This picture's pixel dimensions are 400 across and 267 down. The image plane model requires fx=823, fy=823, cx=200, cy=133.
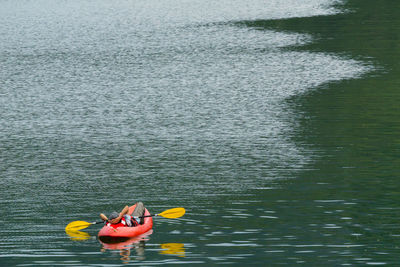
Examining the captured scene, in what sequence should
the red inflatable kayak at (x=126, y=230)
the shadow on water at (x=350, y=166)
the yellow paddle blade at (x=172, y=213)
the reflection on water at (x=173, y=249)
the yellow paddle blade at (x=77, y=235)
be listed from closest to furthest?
the reflection on water at (x=173, y=249)
the shadow on water at (x=350, y=166)
the red inflatable kayak at (x=126, y=230)
the yellow paddle blade at (x=77, y=235)
the yellow paddle blade at (x=172, y=213)

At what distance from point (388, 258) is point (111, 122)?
29.6 metres

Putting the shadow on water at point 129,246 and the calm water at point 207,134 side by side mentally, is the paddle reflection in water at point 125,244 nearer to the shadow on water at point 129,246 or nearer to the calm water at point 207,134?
the shadow on water at point 129,246

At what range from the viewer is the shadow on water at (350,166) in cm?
2791

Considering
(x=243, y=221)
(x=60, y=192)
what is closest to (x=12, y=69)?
(x=60, y=192)

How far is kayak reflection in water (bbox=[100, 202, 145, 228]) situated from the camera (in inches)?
1116

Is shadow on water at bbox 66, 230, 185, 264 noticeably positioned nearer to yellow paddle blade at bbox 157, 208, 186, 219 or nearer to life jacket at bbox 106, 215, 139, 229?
life jacket at bbox 106, 215, 139, 229

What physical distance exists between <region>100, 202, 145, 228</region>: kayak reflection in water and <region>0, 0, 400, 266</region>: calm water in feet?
2.64

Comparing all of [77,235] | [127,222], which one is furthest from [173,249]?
[77,235]

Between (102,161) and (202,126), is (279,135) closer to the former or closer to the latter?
(202,126)

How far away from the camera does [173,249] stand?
2716cm

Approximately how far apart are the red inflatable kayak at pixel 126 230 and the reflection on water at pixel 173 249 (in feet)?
4.90

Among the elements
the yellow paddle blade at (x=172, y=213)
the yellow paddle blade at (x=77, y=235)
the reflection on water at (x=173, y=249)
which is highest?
the yellow paddle blade at (x=172, y=213)

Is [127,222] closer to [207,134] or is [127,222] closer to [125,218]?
[125,218]

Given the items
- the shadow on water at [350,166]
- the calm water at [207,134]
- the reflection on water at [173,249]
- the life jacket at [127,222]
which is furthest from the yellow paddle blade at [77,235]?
the shadow on water at [350,166]
